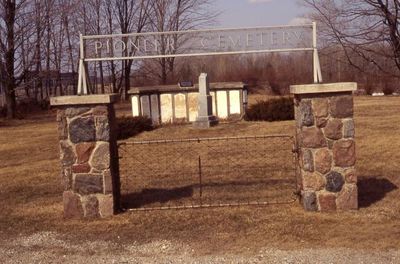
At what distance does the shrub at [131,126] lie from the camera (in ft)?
55.1

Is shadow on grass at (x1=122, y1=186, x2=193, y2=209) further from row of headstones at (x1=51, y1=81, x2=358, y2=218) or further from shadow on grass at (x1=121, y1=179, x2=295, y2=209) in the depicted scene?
row of headstones at (x1=51, y1=81, x2=358, y2=218)

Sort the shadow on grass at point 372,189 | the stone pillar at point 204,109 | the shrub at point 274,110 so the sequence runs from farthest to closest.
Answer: the shrub at point 274,110
the stone pillar at point 204,109
the shadow on grass at point 372,189

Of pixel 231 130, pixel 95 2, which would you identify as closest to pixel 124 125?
pixel 231 130

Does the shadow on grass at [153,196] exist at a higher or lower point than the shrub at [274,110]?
lower

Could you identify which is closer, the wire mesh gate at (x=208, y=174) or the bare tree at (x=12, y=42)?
the wire mesh gate at (x=208, y=174)

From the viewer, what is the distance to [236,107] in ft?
70.5

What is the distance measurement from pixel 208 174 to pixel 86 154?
324 cm

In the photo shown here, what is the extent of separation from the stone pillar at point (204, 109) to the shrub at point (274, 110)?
1578 mm

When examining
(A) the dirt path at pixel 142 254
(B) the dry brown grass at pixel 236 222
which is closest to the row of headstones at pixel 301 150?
(B) the dry brown grass at pixel 236 222

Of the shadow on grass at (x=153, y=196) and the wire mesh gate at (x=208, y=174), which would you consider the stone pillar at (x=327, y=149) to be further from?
the shadow on grass at (x=153, y=196)

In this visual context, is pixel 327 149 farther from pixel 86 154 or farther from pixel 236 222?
pixel 86 154

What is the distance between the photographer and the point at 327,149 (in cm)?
703

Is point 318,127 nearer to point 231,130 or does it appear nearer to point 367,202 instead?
point 367,202

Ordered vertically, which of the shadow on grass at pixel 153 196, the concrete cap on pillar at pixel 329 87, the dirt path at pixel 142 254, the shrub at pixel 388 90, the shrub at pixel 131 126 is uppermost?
the concrete cap on pillar at pixel 329 87
